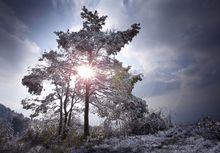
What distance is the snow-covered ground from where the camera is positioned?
36.7 feet

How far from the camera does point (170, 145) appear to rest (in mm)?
12289

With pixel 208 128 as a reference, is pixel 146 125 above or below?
above

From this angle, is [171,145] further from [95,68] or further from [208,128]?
[95,68]

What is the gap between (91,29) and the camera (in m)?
24.5

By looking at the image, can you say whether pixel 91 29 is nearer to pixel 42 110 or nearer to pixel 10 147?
pixel 42 110

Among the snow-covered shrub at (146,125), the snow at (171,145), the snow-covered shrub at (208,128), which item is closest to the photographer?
the snow at (171,145)

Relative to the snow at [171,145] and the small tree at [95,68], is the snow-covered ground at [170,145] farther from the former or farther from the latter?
the small tree at [95,68]

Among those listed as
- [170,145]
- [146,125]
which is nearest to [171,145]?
[170,145]

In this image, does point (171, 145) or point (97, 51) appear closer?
point (171, 145)

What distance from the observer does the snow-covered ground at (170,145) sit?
11179 millimetres

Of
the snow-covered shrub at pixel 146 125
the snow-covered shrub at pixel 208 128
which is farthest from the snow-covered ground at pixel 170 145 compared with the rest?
the snow-covered shrub at pixel 146 125

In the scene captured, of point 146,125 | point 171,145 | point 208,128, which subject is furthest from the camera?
point 146,125

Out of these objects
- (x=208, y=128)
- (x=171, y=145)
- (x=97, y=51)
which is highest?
(x=97, y=51)

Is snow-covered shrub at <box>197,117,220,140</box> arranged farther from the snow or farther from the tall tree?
the tall tree
